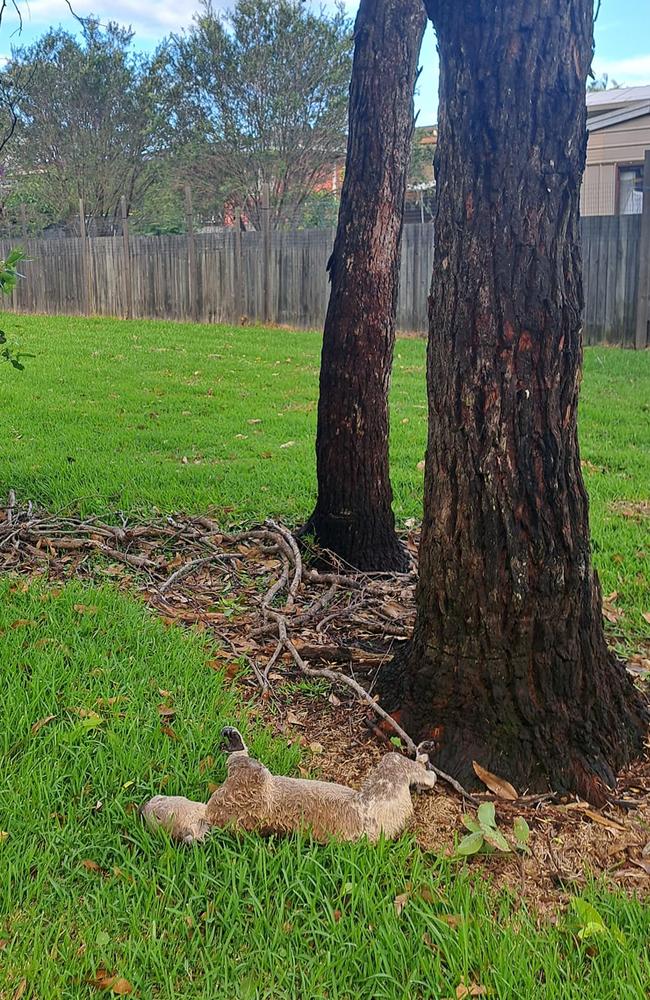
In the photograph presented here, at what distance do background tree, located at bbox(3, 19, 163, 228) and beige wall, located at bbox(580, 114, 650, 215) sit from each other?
1328 centimetres

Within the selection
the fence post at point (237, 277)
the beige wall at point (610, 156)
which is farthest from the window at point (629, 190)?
the fence post at point (237, 277)

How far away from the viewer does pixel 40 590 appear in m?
4.10

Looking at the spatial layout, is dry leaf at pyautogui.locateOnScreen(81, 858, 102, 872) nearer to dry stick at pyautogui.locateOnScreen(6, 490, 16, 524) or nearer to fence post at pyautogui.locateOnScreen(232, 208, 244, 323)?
dry stick at pyautogui.locateOnScreen(6, 490, 16, 524)

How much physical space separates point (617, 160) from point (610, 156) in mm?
206

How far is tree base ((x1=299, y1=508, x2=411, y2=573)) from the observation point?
471 cm

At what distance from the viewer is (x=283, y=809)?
96.8 inches

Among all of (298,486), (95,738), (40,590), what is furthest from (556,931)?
(298,486)

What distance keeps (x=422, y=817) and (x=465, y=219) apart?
69.3 inches

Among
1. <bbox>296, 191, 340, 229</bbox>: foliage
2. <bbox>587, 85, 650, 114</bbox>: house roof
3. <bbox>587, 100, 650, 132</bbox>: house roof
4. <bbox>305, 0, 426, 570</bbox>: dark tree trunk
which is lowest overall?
<bbox>305, 0, 426, 570</bbox>: dark tree trunk

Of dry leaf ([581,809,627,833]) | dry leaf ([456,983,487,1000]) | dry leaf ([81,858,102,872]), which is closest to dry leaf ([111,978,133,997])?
dry leaf ([81,858,102,872])

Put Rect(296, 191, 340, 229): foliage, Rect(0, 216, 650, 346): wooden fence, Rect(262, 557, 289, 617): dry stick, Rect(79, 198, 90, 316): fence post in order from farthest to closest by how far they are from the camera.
A: Rect(296, 191, 340, 229): foliage
Rect(79, 198, 90, 316): fence post
Rect(0, 216, 650, 346): wooden fence
Rect(262, 557, 289, 617): dry stick

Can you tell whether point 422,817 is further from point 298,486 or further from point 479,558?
point 298,486

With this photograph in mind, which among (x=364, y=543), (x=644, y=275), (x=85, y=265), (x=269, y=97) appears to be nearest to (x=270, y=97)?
(x=269, y=97)

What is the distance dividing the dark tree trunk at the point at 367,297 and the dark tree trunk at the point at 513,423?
1.72 meters
